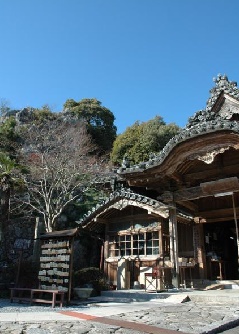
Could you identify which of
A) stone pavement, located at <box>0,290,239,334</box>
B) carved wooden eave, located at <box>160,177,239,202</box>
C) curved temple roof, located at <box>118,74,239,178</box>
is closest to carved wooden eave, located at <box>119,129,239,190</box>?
curved temple roof, located at <box>118,74,239,178</box>

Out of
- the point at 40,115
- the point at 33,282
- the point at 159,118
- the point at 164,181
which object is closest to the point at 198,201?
the point at 164,181

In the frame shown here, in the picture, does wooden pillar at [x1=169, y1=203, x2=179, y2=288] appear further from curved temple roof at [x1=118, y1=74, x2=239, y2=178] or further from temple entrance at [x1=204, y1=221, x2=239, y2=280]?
temple entrance at [x1=204, y1=221, x2=239, y2=280]

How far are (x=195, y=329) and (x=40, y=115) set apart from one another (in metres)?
34.6

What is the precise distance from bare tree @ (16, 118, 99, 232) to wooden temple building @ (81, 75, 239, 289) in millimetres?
3593

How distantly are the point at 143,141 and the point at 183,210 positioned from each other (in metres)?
18.6

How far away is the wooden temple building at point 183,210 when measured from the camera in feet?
37.5

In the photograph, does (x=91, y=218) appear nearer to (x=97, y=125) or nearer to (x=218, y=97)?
(x=218, y=97)

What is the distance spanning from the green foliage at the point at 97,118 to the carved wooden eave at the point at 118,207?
77.2ft

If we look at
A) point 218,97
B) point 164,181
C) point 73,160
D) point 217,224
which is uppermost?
point 218,97

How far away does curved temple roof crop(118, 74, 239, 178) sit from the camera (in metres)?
10.5

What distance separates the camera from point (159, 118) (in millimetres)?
35906

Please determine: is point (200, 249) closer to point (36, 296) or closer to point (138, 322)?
point (36, 296)

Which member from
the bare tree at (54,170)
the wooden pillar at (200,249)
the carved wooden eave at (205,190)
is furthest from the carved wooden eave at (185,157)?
the bare tree at (54,170)

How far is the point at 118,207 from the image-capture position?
15508 millimetres
